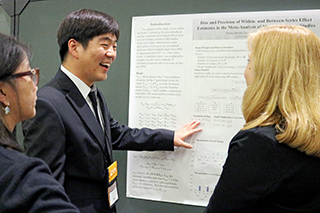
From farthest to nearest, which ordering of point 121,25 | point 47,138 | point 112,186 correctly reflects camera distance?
point 121,25 → point 112,186 → point 47,138

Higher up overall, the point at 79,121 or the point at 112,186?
the point at 79,121

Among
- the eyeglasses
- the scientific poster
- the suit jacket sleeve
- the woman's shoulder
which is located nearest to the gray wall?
the scientific poster

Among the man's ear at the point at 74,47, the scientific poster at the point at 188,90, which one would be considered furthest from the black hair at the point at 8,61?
the scientific poster at the point at 188,90

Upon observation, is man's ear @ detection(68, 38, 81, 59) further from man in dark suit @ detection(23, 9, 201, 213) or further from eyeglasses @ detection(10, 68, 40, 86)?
eyeglasses @ detection(10, 68, 40, 86)

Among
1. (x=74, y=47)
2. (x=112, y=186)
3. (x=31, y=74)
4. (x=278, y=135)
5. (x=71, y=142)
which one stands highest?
(x=74, y=47)

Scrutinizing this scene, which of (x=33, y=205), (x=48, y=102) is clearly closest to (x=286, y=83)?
(x=33, y=205)

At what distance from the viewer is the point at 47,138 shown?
1.09 metres

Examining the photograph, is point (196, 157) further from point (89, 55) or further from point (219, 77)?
point (89, 55)

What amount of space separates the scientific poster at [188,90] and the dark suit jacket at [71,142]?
16.5 inches

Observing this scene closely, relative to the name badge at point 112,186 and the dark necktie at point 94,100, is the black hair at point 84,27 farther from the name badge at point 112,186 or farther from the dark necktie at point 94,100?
the name badge at point 112,186

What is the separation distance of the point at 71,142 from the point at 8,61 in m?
0.49

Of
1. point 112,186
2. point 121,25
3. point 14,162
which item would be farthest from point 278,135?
point 121,25

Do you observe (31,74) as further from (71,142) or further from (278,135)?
(278,135)

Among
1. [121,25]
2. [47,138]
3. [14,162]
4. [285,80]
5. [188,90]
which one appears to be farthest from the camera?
[121,25]
